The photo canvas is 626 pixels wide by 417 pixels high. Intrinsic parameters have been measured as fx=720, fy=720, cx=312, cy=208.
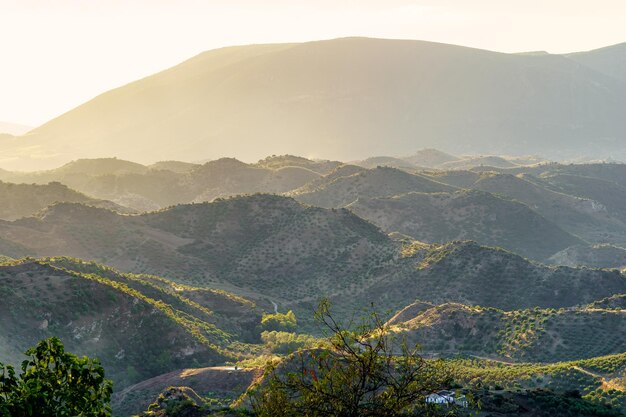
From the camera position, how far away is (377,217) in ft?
443

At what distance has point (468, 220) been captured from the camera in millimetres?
134875

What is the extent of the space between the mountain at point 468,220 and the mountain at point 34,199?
161 ft

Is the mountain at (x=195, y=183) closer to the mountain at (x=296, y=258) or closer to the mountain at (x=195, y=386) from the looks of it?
the mountain at (x=296, y=258)

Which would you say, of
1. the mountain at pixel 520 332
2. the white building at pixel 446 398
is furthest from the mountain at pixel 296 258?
the white building at pixel 446 398

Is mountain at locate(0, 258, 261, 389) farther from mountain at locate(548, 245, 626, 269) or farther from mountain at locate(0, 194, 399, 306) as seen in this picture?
mountain at locate(548, 245, 626, 269)

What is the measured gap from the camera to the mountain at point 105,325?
193ft

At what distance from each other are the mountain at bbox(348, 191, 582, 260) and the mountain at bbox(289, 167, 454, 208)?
11.4m

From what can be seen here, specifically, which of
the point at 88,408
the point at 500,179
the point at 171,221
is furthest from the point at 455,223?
the point at 88,408

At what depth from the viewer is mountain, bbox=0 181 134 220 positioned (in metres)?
135

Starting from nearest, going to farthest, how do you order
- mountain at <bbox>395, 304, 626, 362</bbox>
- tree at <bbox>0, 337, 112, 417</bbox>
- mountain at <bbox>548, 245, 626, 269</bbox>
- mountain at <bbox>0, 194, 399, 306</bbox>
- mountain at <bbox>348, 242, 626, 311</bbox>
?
tree at <bbox>0, 337, 112, 417</bbox>, mountain at <bbox>395, 304, 626, 362</bbox>, mountain at <bbox>348, 242, 626, 311</bbox>, mountain at <bbox>0, 194, 399, 306</bbox>, mountain at <bbox>548, 245, 626, 269</bbox>

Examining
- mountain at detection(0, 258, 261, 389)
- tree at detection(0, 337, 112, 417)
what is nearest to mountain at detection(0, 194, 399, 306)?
mountain at detection(0, 258, 261, 389)

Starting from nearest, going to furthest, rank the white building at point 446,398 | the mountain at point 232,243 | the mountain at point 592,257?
the white building at point 446,398 < the mountain at point 232,243 < the mountain at point 592,257

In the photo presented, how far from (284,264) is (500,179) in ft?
286

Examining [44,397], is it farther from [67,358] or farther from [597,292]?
[597,292]
